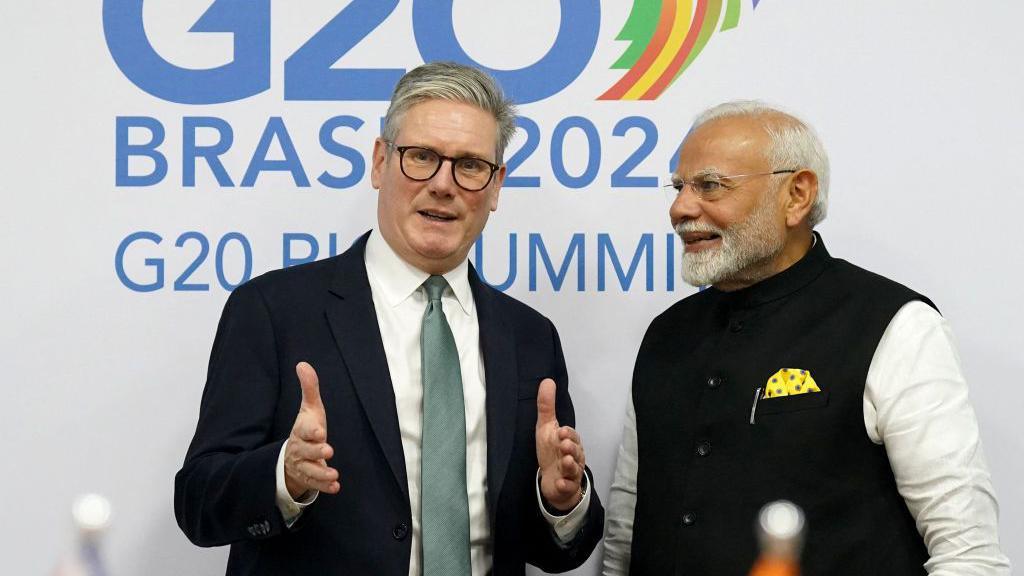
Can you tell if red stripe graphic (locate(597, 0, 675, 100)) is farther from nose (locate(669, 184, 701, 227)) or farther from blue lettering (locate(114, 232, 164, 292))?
blue lettering (locate(114, 232, 164, 292))

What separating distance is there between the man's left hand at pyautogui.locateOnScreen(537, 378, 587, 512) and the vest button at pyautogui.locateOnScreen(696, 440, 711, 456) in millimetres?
253

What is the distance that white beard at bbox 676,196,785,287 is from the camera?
2188 mm

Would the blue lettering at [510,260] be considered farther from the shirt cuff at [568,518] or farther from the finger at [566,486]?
the finger at [566,486]

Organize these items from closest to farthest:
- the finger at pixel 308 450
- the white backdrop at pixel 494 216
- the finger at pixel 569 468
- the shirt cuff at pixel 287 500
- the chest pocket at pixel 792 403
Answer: the finger at pixel 308 450
the shirt cuff at pixel 287 500
the finger at pixel 569 468
the chest pocket at pixel 792 403
the white backdrop at pixel 494 216

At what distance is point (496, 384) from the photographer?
6.98 ft

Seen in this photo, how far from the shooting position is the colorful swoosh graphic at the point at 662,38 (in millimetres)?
2678

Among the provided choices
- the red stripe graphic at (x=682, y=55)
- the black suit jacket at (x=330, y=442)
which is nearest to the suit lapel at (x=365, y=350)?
the black suit jacket at (x=330, y=442)

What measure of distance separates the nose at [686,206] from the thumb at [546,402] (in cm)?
49

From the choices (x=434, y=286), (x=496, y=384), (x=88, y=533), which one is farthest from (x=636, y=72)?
(x=88, y=533)

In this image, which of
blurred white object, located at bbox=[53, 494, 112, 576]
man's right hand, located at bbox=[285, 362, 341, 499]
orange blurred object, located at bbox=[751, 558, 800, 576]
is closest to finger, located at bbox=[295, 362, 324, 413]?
man's right hand, located at bbox=[285, 362, 341, 499]

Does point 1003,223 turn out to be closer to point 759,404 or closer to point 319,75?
point 759,404

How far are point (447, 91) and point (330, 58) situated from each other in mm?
629

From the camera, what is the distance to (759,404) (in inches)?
82.4

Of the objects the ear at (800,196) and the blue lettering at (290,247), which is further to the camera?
the blue lettering at (290,247)
